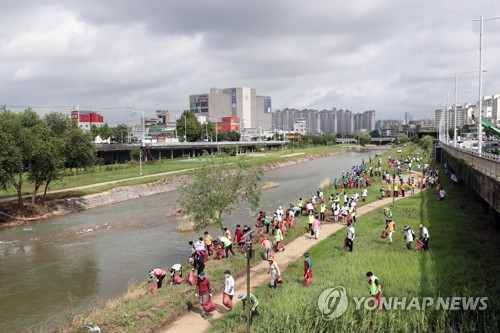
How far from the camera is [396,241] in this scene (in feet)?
80.0

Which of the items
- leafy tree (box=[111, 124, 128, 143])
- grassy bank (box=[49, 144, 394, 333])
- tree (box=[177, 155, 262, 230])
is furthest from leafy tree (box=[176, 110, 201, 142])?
grassy bank (box=[49, 144, 394, 333])

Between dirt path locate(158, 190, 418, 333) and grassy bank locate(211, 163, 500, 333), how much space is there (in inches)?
30.7

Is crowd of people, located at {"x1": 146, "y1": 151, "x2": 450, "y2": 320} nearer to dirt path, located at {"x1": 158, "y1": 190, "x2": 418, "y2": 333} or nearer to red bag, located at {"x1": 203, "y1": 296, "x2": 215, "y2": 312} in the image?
red bag, located at {"x1": 203, "y1": 296, "x2": 215, "y2": 312}

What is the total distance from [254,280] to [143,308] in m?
5.38

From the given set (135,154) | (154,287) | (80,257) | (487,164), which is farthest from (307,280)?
(135,154)

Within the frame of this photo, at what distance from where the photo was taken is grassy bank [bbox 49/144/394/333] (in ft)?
48.7

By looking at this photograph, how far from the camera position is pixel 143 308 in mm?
16000

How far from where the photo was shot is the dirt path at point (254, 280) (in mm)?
15078

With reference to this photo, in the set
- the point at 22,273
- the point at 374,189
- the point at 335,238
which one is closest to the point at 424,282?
→ the point at 335,238

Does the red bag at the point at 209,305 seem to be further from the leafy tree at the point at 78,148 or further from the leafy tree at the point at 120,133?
the leafy tree at the point at 120,133

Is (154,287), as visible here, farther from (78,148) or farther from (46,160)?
(78,148)

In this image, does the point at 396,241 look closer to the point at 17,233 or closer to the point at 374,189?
the point at 374,189

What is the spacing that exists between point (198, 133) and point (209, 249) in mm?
132071

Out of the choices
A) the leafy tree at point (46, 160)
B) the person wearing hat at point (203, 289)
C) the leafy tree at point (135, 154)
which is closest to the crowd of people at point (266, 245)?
the person wearing hat at point (203, 289)
